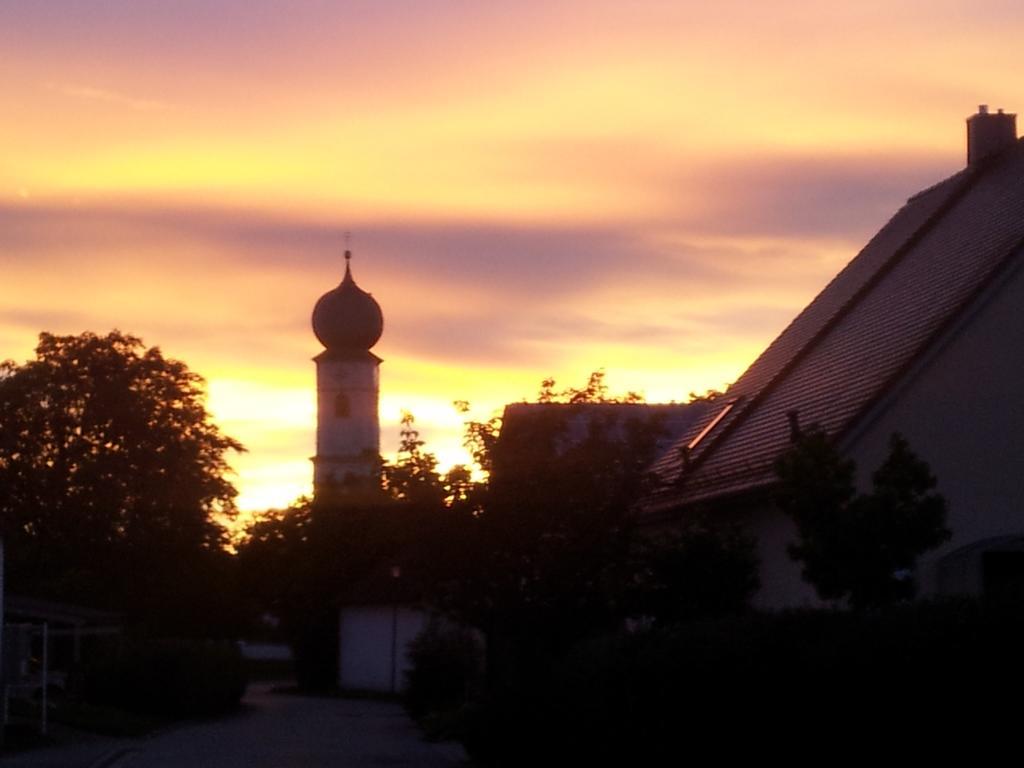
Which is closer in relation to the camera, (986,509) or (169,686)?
(986,509)

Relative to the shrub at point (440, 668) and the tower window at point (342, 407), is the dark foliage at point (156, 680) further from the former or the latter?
the tower window at point (342, 407)

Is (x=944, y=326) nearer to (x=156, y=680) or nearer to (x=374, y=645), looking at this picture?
(x=156, y=680)

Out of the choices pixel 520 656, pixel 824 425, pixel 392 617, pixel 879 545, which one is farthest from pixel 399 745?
pixel 392 617

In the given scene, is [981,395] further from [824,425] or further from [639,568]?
[639,568]

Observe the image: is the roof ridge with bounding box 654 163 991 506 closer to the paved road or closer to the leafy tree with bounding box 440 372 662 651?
the leafy tree with bounding box 440 372 662 651

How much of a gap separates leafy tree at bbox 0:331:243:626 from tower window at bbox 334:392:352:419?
3870 centimetres

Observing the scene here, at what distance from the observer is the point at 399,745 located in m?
30.1

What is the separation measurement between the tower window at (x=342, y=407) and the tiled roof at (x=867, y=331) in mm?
74307

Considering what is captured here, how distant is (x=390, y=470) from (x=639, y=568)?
3532 millimetres

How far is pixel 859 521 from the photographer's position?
16.2 meters

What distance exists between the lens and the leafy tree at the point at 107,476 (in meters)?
61.3

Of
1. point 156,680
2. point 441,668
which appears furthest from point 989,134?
point 156,680

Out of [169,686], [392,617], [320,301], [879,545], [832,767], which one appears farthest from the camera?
[320,301]

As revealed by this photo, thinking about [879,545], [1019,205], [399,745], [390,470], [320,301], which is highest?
[320,301]
